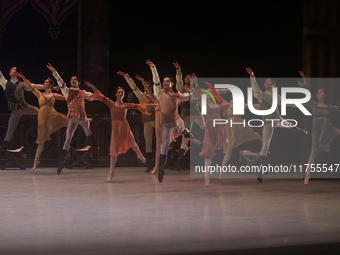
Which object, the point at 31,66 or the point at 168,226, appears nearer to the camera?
the point at 168,226

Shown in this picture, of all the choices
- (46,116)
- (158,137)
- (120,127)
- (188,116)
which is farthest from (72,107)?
(188,116)

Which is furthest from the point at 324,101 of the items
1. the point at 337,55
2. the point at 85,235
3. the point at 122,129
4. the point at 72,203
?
the point at 85,235

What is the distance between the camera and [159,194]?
567cm

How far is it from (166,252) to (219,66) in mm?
8699

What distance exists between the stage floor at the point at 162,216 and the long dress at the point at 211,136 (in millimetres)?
A: 469

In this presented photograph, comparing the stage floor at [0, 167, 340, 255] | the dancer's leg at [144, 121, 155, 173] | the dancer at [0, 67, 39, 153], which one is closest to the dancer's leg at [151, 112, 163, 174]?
the dancer's leg at [144, 121, 155, 173]

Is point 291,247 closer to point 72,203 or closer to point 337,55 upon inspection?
point 72,203

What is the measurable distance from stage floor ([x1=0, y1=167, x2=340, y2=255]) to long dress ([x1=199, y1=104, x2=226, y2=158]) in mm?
469

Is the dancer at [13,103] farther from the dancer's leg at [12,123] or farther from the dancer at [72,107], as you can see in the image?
the dancer at [72,107]

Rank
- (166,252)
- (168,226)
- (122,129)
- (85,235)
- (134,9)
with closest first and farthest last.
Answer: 1. (166,252)
2. (85,235)
3. (168,226)
4. (122,129)
5. (134,9)

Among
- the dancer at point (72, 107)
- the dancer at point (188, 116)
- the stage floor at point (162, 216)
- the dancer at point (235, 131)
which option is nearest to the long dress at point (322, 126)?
the stage floor at point (162, 216)

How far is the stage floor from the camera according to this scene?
329cm

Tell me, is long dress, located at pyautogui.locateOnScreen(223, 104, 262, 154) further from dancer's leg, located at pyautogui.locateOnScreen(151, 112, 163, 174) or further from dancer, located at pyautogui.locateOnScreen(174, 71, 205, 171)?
dancer's leg, located at pyautogui.locateOnScreen(151, 112, 163, 174)

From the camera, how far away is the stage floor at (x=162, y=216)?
3.29 meters
